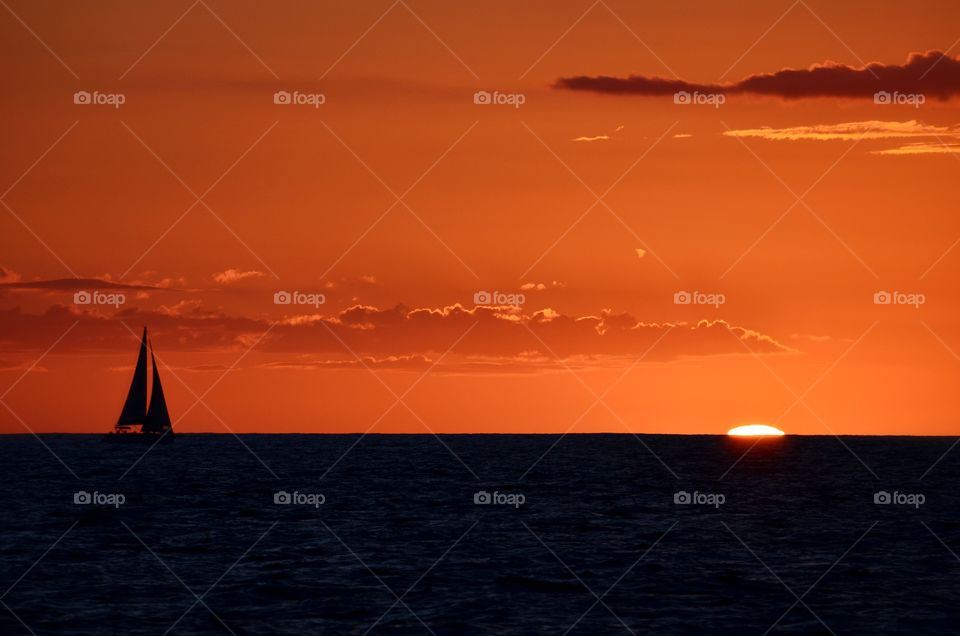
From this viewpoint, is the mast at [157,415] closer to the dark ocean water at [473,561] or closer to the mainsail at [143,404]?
the mainsail at [143,404]

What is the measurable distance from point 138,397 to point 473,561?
343 feet

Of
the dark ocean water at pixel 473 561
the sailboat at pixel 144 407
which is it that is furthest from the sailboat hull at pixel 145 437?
the dark ocean water at pixel 473 561

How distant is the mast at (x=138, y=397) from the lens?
494 feet

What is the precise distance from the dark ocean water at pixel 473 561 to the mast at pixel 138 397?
43.0m

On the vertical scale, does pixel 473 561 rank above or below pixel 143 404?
below

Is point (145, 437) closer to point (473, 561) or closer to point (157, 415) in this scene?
point (157, 415)

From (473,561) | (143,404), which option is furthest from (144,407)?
(473,561)

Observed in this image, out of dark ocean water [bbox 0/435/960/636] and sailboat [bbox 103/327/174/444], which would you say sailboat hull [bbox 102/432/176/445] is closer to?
sailboat [bbox 103/327/174/444]

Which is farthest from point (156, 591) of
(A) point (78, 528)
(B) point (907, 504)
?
(B) point (907, 504)

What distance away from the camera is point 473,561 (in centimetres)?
5744

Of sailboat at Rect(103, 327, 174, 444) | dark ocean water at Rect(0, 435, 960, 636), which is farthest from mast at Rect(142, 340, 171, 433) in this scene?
dark ocean water at Rect(0, 435, 960, 636)

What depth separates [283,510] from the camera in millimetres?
80188

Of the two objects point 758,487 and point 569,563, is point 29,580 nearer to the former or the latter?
point 569,563

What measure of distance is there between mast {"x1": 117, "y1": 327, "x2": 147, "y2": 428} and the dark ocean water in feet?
141
